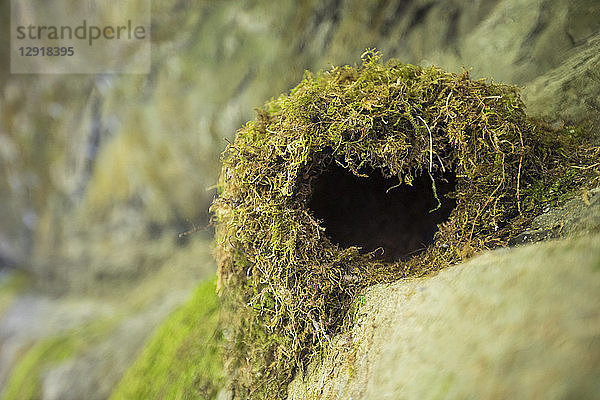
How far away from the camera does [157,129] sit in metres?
Answer: 3.57

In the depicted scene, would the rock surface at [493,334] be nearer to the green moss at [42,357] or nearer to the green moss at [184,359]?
the green moss at [184,359]

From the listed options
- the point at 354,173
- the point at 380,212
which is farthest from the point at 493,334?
the point at 380,212

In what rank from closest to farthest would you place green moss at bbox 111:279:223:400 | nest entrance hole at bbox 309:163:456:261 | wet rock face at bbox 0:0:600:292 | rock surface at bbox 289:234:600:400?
rock surface at bbox 289:234:600:400 → green moss at bbox 111:279:223:400 → nest entrance hole at bbox 309:163:456:261 → wet rock face at bbox 0:0:600:292

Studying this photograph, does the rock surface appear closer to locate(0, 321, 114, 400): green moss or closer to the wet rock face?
the wet rock face

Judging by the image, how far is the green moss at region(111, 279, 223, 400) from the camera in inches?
81.7

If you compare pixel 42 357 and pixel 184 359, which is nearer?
pixel 184 359

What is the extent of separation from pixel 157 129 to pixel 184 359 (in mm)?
2085

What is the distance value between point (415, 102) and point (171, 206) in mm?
2472

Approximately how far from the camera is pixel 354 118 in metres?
1.82

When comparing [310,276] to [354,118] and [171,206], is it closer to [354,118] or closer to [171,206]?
[354,118]

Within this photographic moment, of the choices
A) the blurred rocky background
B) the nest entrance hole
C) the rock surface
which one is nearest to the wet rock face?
the blurred rocky background

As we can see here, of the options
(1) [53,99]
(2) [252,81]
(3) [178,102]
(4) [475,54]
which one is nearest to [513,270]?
(4) [475,54]

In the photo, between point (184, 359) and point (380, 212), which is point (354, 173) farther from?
→ point (184, 359)

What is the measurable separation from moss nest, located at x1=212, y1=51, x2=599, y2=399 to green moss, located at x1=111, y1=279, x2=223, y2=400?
181mm
